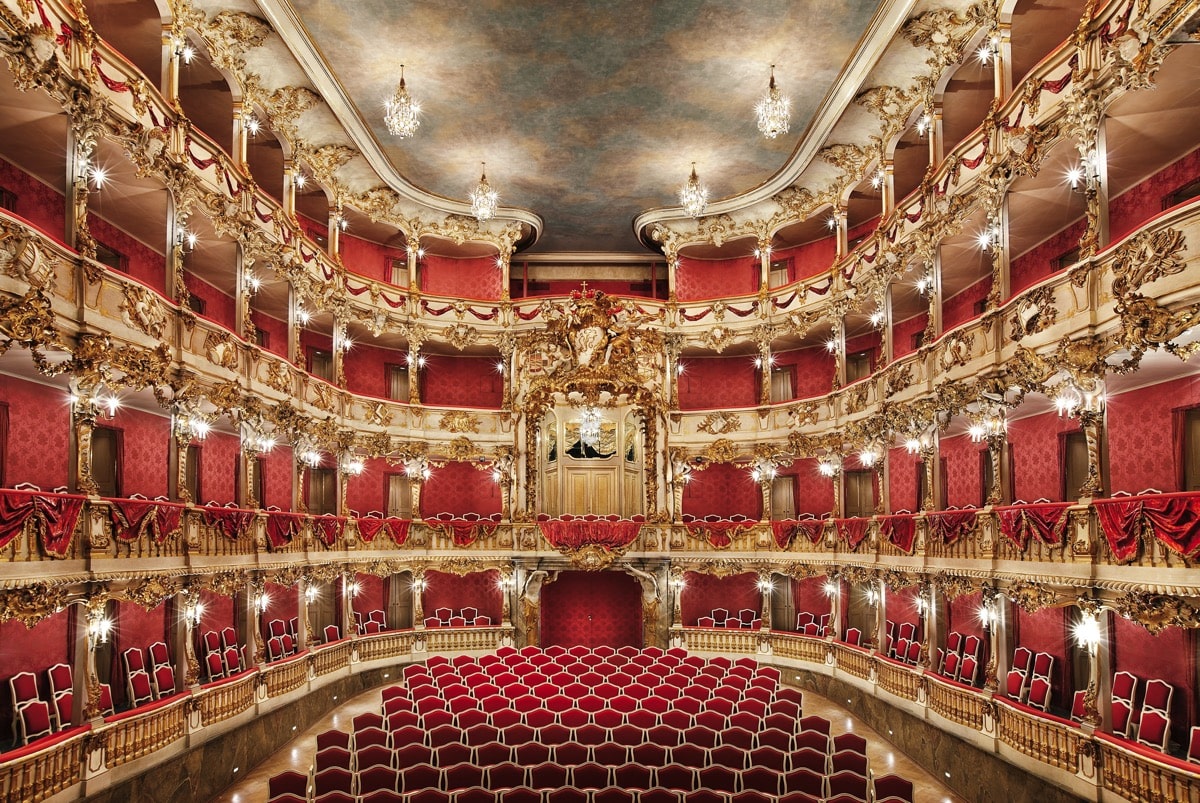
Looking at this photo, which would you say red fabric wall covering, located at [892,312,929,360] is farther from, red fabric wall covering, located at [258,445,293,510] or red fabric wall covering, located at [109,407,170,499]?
red fabric wall covering, located at [109,407,170,499]

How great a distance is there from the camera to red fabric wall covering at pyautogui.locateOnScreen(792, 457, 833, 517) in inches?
1066

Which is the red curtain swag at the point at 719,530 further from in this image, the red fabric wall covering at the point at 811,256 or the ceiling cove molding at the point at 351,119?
the ceiling cove molding at the point at 351,119

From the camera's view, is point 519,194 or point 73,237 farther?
point 519,194

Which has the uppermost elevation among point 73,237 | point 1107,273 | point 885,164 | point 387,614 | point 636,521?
point 885,164

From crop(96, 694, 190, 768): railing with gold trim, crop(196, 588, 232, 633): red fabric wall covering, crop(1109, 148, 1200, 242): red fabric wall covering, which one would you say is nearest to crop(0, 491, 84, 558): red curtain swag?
crop(96, 694, 190, 768): railing with gold trim

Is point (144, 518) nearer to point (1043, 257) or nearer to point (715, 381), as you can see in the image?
point (1043, 257)

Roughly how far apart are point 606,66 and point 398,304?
11.4m

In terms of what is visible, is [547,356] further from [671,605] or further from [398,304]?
[671,605]

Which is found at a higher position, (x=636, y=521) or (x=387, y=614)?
(x=636, y=521)

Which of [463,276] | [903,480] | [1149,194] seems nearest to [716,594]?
[903,480]

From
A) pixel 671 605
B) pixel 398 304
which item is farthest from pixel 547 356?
pixel 671 605

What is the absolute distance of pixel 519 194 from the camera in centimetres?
2691

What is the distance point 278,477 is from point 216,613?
4.56 metres

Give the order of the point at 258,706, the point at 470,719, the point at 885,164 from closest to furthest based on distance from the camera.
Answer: the point at 470,719, the point at 258,706, the point at 885,164
